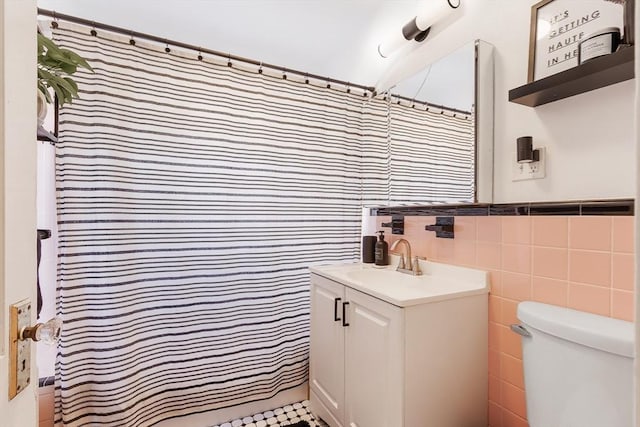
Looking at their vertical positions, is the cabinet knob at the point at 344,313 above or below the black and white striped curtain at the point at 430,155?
below

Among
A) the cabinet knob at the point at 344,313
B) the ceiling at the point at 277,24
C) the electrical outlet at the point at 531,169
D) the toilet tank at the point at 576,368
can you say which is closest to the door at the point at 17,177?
the cabinet knob at the point at 344,313

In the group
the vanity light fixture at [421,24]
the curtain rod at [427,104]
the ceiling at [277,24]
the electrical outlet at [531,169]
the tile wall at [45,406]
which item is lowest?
the tile wall at [45,406]

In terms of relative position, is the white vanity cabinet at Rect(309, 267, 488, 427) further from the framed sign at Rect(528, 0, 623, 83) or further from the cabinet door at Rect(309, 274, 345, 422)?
the framed sign at Rect(528, 0, 623, 83)

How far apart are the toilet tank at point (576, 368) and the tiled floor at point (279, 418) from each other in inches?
46.7

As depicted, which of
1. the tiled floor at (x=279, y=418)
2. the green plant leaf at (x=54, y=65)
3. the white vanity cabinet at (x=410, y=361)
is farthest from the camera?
the tiled floor at (x=279, y=418)

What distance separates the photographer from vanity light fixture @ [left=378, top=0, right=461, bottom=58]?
4.92 feet

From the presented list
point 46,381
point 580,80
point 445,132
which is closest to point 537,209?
point 580,80

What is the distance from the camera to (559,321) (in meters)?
0.95

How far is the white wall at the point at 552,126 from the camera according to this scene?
38.5 inches

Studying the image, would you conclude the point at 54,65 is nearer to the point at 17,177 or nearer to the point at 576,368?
the point at 17,177

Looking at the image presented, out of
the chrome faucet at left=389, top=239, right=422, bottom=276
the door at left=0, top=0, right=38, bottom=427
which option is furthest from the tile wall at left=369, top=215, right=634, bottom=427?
the door at left=0, top=0, right=38, bottom=427

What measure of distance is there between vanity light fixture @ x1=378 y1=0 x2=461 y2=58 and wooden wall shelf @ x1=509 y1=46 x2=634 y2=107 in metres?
0.64

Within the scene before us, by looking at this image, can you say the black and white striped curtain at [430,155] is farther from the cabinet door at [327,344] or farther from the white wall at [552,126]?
the cabinet door at [327,344]

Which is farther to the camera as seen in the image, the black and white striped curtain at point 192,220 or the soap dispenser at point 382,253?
the soap dispenser at point 382,253
